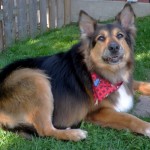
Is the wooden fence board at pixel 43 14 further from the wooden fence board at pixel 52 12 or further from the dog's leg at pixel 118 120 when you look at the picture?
the dog's leg at pixel 118 120

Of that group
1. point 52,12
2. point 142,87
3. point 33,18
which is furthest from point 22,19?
point 142,87

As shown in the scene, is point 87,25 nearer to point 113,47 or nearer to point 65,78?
point 113,47

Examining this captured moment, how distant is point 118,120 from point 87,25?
1232 millimetres

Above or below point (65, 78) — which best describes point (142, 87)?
below

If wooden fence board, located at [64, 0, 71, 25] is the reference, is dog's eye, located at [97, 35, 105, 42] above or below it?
above

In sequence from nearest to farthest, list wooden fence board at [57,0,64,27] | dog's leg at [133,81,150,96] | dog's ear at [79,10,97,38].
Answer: dog's ear at [79,10,97,38] → dog's leg at [133,81,150,96] → wooden fence board at [57,0,64,27]

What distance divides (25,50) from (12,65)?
9.77ft

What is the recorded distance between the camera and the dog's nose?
4.20 meters

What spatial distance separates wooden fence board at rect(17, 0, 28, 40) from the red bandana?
15.0ft

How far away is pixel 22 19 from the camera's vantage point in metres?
8.62

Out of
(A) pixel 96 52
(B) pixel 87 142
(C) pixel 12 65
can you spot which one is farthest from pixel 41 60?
(B) pixel 87 142

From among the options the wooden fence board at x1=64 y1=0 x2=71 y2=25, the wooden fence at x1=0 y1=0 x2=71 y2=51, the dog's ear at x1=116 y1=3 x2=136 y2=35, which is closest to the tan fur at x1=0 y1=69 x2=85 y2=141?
the dog's ear at x1=116 y1=3 x2=136 y2=35

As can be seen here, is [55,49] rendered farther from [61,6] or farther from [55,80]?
[55,80]

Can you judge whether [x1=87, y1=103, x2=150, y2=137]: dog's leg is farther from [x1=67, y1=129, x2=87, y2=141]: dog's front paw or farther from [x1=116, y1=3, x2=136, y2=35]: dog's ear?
[x1=116, y1=3, x2=136, y2=35]: dog's ear
